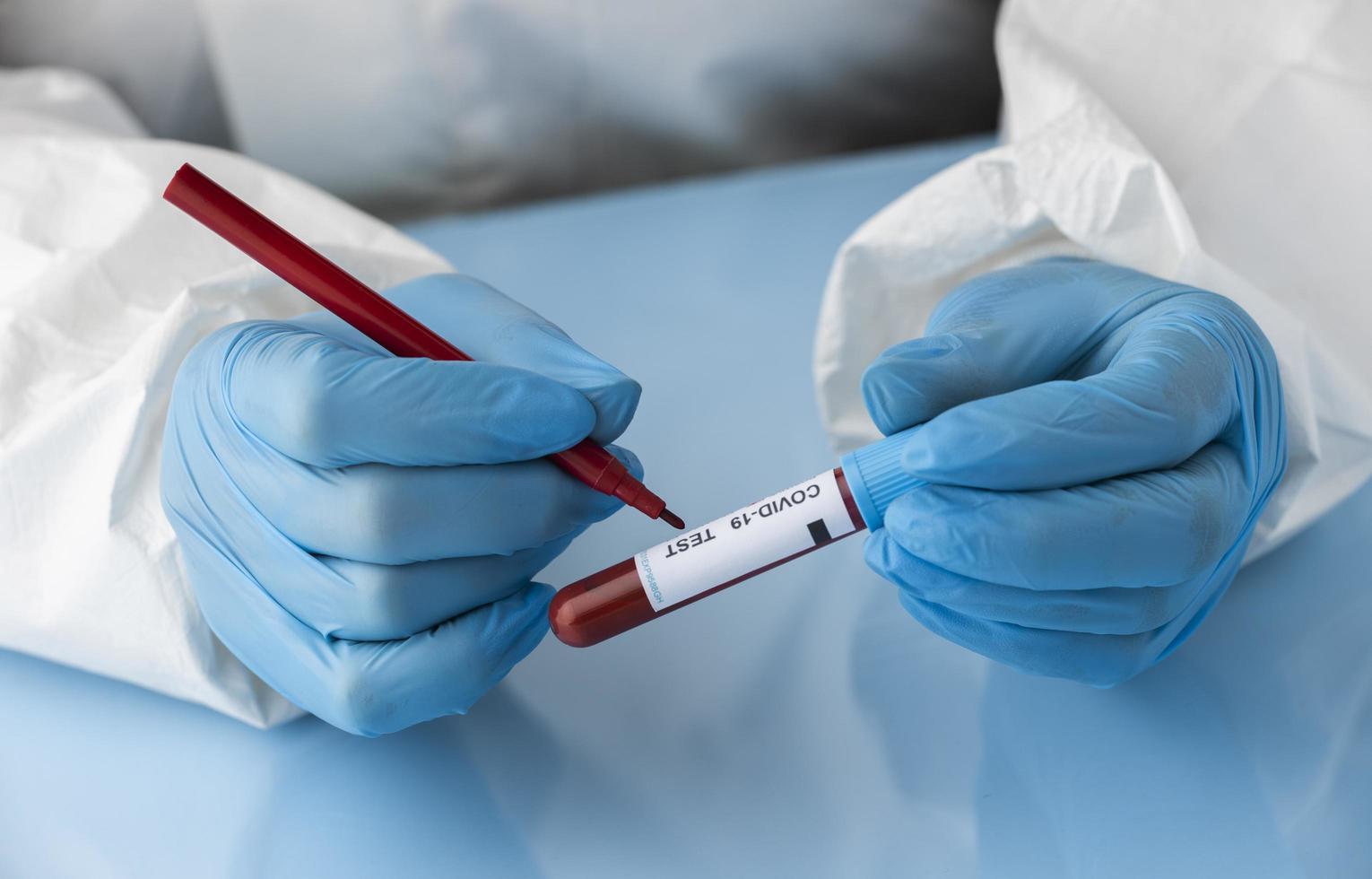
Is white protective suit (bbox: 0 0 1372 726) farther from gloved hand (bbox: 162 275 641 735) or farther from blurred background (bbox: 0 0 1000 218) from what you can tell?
blurred background (bbox: 0 0 1000 218)

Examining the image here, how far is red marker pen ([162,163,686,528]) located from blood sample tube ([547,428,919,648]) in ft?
0.15

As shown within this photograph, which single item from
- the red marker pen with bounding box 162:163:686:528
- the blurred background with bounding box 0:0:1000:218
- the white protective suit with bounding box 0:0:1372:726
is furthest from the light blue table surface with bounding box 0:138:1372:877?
the blurred background with bounding box 0:0:1000:218

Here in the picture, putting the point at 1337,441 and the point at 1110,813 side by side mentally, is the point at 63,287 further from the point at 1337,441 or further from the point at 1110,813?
the point at 1337,441

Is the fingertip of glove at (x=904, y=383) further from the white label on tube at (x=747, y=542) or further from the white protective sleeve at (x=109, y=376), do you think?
the white protective sleeve at (x=109, y=376)

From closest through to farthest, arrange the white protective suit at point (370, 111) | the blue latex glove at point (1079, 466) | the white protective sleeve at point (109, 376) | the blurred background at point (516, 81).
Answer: the blue latex glove at point (1079, 466)
the white protective sleeve at point (109, 376)
the white protective suit at point (370, 111)
the blurred background at point (516, 81)

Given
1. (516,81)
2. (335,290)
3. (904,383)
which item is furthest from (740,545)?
(516,81)

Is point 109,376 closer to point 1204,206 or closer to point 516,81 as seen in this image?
point 516,81

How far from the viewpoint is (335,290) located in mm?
733

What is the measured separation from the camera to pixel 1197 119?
3.25ft

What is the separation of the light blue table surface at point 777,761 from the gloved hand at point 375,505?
86mm

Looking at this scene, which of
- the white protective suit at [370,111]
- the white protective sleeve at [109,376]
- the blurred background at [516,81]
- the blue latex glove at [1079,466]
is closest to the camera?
the blue latex glove at [1079,466]

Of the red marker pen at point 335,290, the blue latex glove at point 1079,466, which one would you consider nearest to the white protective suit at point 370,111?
the red marker pen at point 335,290

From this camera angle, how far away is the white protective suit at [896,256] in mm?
834

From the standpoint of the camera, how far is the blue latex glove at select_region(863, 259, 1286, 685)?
0.64m
